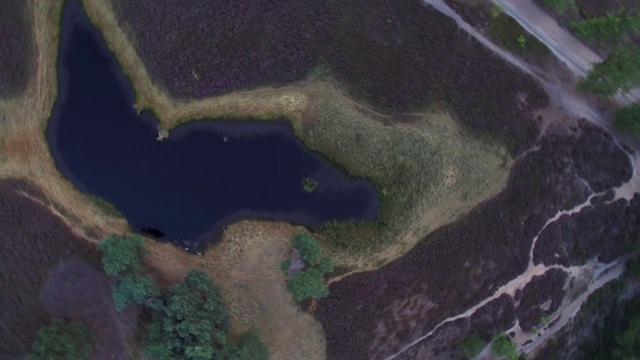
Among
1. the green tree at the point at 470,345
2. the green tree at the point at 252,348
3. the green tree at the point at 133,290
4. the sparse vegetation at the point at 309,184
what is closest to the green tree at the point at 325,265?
the sparse vegetation at the point at 309,184

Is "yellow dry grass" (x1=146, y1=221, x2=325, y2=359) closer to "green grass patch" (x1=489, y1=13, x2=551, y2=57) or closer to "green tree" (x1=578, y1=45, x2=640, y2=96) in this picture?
"green grass patch" (x1=489, y1=13, x2=551, y2=57)

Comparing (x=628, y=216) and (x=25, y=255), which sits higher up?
(x=628, y=216)

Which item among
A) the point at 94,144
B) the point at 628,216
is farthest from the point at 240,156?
the point at 628,216

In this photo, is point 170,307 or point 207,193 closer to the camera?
point 170,307

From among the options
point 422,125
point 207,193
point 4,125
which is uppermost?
point 422,125

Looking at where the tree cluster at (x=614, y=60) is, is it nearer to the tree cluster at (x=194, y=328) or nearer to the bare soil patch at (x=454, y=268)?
the bare soil patch at (x=454, y=268)

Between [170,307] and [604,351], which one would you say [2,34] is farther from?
[604,351]

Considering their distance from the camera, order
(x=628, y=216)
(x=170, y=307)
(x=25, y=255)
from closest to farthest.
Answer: (x=170, y=307) → (x=25, y=255) → (x=628, y=216)
